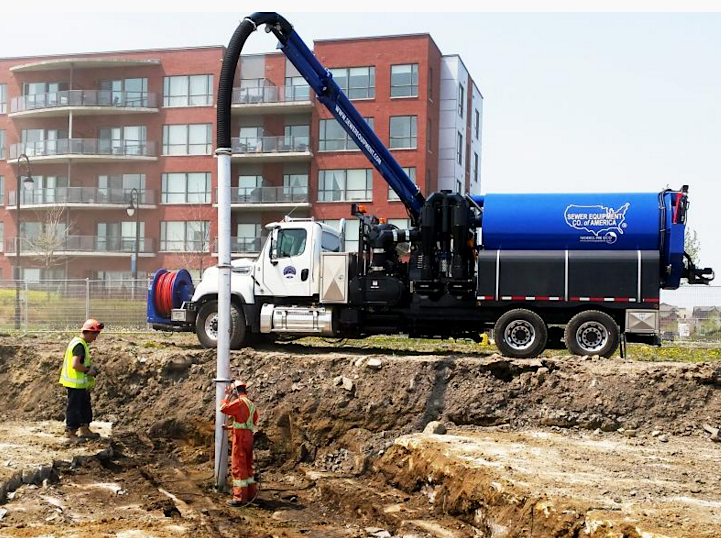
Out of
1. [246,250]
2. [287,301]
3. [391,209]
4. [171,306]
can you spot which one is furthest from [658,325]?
[246,250]

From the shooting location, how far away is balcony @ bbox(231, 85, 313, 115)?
44.1 metres

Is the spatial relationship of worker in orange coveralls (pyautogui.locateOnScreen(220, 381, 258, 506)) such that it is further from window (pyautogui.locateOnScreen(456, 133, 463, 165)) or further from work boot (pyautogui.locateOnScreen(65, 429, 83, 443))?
window (pyautogui.locateOnScreen(456, 133, 463, 165))

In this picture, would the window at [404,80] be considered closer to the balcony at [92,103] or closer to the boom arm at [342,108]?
the balcony at [92,103]

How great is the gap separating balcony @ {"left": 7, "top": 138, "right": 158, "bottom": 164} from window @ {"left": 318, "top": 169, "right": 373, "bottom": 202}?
9.93 metres

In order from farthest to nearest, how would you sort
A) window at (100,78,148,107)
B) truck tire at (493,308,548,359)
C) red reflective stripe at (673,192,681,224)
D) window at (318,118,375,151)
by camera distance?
window at (100,78,148,107), window at (318,118,375,151), truck tire at (493,308,548,359), red reflective stripe at (673,192,681,224)

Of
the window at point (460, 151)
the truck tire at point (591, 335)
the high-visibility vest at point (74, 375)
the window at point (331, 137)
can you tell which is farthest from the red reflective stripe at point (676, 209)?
the window at point (460, 151)

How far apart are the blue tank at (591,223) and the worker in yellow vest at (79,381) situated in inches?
293

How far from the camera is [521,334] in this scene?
1582 cm

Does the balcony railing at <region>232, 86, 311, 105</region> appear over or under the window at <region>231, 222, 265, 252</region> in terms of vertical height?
over

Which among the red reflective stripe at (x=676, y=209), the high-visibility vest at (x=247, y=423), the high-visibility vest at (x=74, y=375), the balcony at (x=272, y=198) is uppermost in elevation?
the balcony at (x=272, y=198)

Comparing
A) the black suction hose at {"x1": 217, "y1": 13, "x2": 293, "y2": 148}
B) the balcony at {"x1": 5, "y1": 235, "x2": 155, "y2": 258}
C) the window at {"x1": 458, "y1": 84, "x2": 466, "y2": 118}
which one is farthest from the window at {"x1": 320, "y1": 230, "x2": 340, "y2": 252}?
the window at {"x1": 458, "y1": 84, "x2": 466, "y2": 118}

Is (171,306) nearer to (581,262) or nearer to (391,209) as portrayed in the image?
(581,262)

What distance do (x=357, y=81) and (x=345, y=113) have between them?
26.6 metres

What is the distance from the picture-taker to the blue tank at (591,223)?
49.7 ft
